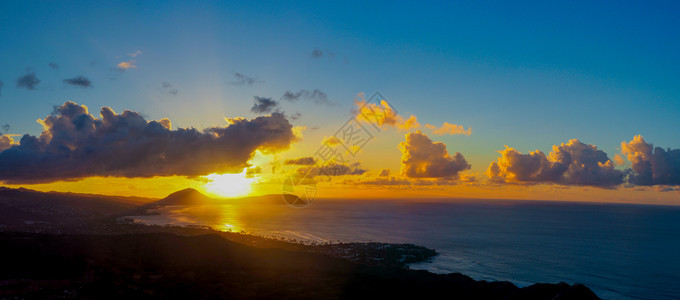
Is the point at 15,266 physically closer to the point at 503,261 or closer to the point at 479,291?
the point at 479,291

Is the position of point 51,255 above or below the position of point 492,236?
above

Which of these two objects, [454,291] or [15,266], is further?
[15,266]

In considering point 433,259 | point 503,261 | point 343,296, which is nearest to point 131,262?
point 343,296

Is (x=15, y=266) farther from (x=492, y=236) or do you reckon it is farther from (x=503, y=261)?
(x=492, y=236)

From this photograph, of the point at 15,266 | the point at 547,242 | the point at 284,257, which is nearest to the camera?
the point at 15,266

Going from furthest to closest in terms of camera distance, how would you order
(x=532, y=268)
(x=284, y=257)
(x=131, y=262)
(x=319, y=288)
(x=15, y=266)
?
(x=532, y=268)
(x=284, y=257)
(x=131, y=262)
(x=15, y=266)
(x=319, y=288)

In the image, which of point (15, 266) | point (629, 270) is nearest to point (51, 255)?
point (15, 266)
